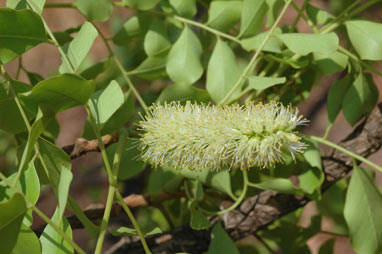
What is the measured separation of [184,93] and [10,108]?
24 centimetres

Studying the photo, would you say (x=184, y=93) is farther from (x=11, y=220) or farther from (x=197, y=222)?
(x=11, y=220)

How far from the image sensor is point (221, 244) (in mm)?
673

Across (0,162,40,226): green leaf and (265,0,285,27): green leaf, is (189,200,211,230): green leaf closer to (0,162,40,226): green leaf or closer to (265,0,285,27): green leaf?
(0,162,40,226): green leaf

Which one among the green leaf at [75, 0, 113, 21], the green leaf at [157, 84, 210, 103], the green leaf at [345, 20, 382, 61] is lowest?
the green leaf at [157, 84, 210, 103]

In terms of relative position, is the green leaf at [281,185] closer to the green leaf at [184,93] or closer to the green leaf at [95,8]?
the green leaf at [184,93]

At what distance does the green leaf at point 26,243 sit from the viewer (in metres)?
0.48

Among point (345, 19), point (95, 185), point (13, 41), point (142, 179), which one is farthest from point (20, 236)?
point (95, 185)

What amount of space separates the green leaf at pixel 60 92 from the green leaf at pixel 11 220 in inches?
3.9

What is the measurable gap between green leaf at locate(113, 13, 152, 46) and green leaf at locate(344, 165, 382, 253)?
0.42 meters

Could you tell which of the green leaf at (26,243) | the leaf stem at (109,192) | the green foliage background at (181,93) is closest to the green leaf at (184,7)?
the green foliage background at (181,93)

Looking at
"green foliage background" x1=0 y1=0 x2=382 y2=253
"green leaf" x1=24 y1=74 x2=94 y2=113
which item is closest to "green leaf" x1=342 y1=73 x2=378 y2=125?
"green foliage background" x1=0 y1=0 x2=382 y2=253

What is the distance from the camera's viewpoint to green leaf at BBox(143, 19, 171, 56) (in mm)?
784

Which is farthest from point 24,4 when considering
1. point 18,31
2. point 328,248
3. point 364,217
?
point 328,248

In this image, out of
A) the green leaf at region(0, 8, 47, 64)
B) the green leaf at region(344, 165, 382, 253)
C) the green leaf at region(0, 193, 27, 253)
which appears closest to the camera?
the green leaf at region(0, 193, 27, 253)
